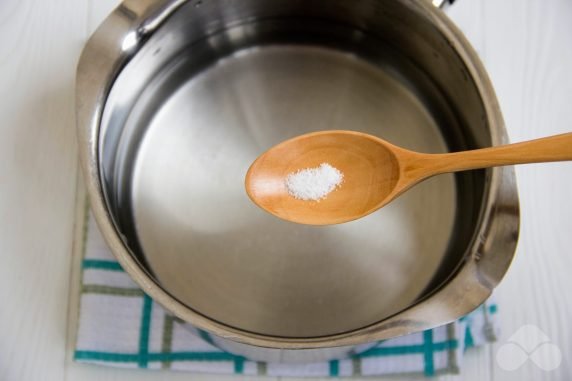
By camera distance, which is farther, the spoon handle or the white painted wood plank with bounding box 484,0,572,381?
the white painted wood plank with bounding box 484,0,572,381

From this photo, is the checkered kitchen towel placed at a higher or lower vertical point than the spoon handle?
lower

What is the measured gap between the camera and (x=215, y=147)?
2.22 feet

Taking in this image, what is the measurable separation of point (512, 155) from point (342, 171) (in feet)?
0.55

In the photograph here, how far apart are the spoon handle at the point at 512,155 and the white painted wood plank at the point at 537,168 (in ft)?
0.72

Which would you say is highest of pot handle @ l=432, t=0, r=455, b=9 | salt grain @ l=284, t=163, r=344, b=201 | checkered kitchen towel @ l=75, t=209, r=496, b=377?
pot handle @ l=432, t=0, r=455, b=9

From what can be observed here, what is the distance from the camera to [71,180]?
67 centimetres

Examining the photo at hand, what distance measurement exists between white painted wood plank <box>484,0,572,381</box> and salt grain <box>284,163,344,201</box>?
260 millimetres

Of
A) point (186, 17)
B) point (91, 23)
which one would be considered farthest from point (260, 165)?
point (91, 23)

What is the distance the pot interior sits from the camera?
61 centimetres

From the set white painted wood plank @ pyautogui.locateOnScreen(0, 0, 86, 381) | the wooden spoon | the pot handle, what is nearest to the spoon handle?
the wooden spoon

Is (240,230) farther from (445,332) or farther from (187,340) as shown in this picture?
(445,332)

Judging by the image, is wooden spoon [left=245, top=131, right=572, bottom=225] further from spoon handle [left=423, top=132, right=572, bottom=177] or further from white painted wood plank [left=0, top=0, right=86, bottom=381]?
white painted wood plank [left=0, top=0, right=86, bottom=381]

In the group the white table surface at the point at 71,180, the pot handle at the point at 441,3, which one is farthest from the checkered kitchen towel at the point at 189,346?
the pot handle at the point at 441,3

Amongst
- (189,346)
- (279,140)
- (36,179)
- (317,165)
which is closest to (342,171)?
(317,165)
